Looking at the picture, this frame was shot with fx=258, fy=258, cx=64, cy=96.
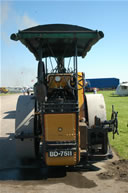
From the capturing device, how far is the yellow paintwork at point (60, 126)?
4.71 m

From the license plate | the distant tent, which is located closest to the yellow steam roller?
the license plate

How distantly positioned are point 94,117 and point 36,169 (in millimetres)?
1737

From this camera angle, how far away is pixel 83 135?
519 centimetres

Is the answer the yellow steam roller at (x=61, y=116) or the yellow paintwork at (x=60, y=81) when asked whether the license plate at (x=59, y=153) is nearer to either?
the yellow steam roller at (x=61, y=116)

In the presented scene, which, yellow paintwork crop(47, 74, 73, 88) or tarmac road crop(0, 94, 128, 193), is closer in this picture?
tarmac road crop(0, 94, 128, 193)

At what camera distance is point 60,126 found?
187 inches

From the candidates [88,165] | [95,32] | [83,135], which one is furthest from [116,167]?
[95,32]

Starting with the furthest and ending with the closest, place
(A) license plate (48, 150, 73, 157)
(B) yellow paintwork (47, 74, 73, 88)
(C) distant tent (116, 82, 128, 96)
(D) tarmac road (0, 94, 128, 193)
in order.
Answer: (C) distant tent (116, 82, 128, 96) < (B) yellow paintwork (47, 74, 73, 88) < (A) license plate (48, 150, 73, 157) < (D) tarmac road (0, 94, 128, 193)

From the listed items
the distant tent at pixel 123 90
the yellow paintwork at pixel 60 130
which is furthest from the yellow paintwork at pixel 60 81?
the distant tent at pixel 123 90

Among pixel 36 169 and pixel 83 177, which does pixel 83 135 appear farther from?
pixel 36 169

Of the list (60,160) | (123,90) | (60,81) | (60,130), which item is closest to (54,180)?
(60,160)

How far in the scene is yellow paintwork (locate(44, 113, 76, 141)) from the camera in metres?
4.71

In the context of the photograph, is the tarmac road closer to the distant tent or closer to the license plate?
the license plate

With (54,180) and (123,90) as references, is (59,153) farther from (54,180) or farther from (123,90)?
(123,90)
